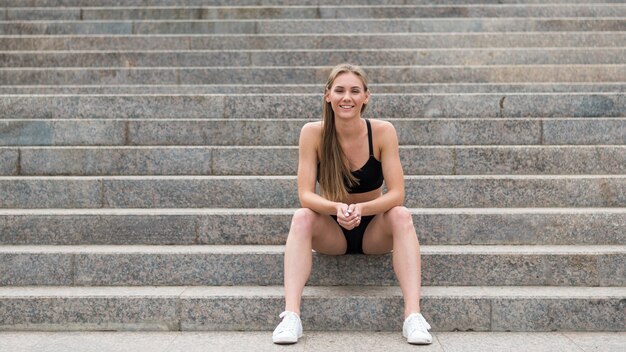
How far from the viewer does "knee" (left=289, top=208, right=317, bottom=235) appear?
374 centimetres

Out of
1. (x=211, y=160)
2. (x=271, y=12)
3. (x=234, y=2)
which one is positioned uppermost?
(x=234, y=2)

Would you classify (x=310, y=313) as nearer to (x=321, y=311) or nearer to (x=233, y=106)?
(x=321, y=311)

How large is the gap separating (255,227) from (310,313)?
859 mm

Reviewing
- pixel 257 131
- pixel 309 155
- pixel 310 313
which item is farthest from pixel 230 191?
pixel 310 313

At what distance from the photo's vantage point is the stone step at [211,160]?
507 centimetres

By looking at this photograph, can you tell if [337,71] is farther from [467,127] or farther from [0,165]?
[0,165]

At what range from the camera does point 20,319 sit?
12.6ft

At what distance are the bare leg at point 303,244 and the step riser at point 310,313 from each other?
222mm

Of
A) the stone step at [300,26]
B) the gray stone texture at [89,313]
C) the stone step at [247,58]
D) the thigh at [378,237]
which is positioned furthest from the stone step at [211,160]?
the stone step at [300,26]

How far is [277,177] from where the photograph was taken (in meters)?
4.85

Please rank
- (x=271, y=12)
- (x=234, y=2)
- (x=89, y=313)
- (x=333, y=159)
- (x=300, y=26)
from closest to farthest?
(x=89, y=313) < (x=333, y=159) < (x=300, y=26) < (x=271, y=12) < (x=234, y=2)

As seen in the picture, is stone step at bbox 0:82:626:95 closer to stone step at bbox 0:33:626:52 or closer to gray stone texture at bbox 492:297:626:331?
stone step at bbox 0:33:626:52

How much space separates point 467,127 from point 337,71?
78.1 inches

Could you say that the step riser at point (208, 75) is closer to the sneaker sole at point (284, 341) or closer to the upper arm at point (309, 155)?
the upper arm at point (309, 155)
